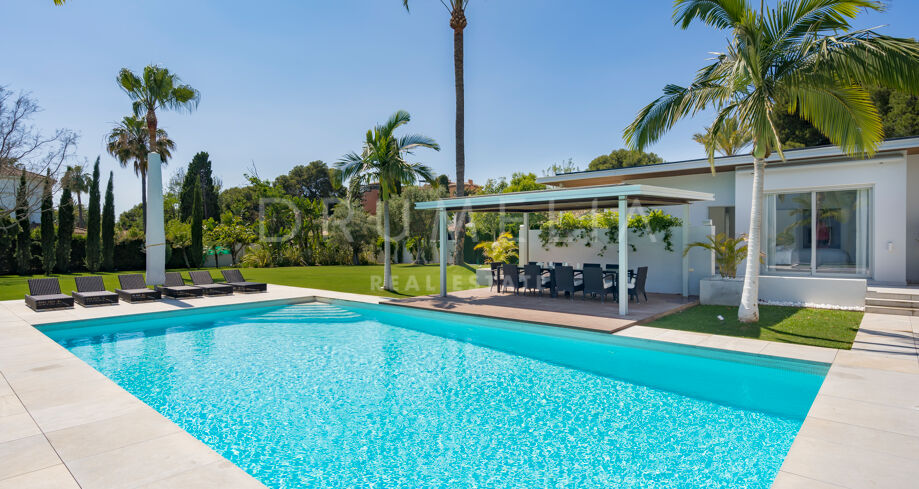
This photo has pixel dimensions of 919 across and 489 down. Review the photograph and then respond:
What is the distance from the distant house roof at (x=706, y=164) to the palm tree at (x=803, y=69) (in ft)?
9.30

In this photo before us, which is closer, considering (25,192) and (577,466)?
(577,466)

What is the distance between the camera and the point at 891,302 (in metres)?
10.1

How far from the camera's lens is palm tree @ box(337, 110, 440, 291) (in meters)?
14.9

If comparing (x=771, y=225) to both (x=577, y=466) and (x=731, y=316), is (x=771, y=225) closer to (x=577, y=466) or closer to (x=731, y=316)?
(x=731, y=316)

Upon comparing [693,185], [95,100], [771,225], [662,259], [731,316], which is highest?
[95,100]

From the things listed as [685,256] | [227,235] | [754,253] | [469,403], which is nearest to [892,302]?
[754,253]

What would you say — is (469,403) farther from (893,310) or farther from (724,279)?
(893,310)

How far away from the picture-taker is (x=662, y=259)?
46.2ft

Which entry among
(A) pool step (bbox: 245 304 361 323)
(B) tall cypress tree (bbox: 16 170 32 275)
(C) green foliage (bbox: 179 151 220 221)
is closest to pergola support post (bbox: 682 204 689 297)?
(A) pool step (bbox: 245 304 361 323)

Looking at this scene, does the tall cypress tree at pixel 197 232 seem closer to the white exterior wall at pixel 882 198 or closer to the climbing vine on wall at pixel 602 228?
the climbing vine on wall at pixel 602 228

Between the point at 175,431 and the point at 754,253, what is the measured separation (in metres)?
9.67

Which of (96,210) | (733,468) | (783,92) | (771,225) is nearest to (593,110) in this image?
(771,225)

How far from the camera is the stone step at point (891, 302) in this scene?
996 centimetres

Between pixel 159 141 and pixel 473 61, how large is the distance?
22938mm
